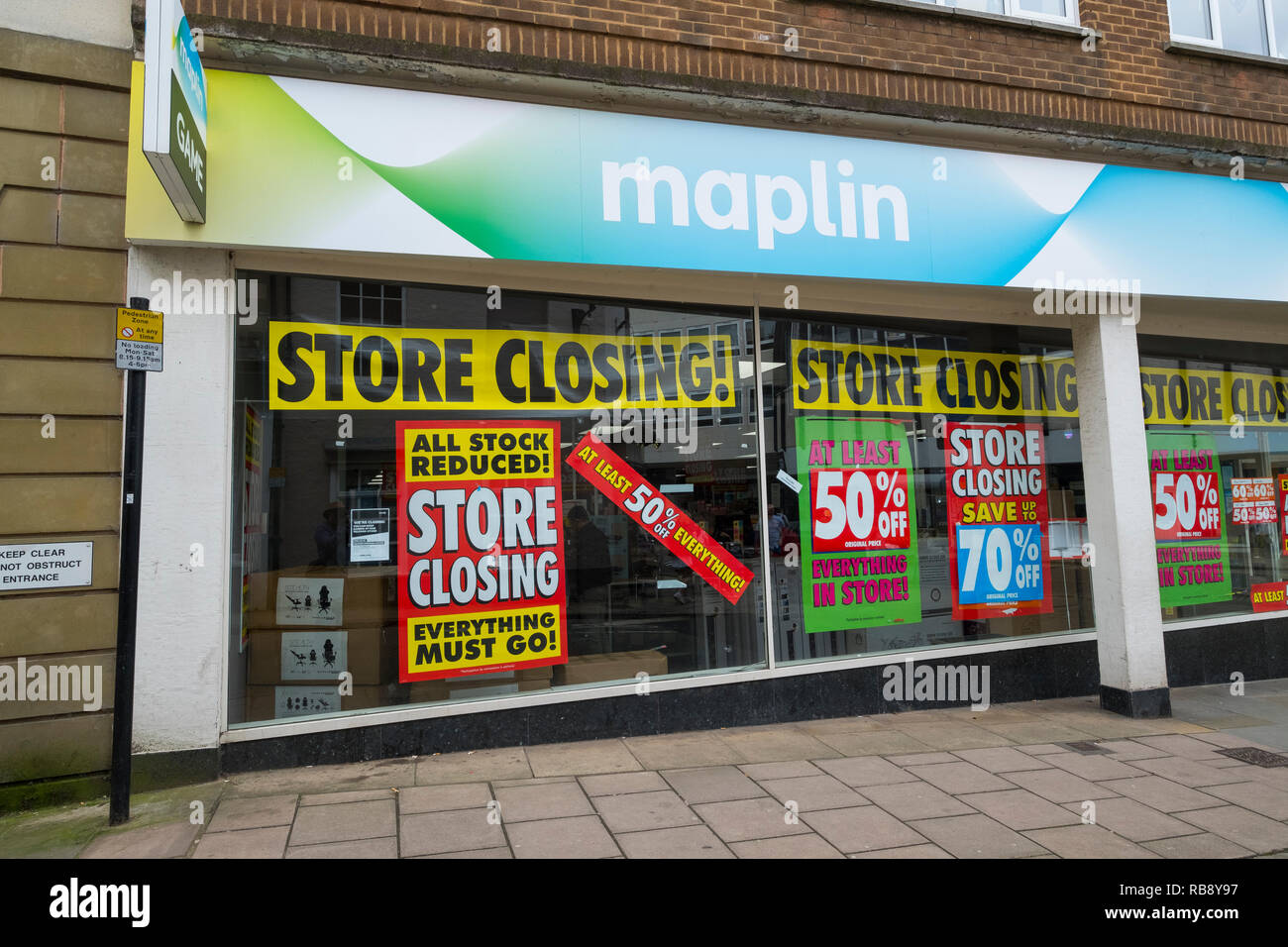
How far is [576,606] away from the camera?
6.43 m

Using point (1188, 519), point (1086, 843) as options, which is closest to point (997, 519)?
point (1188, 519)

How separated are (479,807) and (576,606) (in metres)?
1.90

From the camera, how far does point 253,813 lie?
4.71 m

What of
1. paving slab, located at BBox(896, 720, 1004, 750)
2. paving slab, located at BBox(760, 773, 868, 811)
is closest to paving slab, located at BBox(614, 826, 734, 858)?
paving slab, located at BBox(760, 773, 868, 811)

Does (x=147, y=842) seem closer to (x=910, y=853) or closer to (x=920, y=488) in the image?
(x=910, y=853)

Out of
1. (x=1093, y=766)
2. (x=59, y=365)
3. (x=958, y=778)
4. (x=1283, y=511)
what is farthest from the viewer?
(x=1283, y=511)

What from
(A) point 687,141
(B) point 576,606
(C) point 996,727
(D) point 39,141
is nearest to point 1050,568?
(C) point 996,727

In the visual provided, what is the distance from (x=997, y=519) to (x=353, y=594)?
18.9 ft

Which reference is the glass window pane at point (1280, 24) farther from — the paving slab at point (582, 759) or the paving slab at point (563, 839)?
the paving slab at point (563, 839)

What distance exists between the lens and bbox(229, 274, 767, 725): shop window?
577cm

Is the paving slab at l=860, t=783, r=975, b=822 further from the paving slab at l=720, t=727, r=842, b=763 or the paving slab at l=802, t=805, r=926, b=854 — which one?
the paving slab at l=720, t=727, r=842, b=763

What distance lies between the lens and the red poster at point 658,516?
6.55m

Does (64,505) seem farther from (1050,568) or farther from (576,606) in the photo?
(1050,568)

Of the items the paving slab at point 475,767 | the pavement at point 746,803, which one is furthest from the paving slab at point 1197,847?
the paving slab at point 475,767
